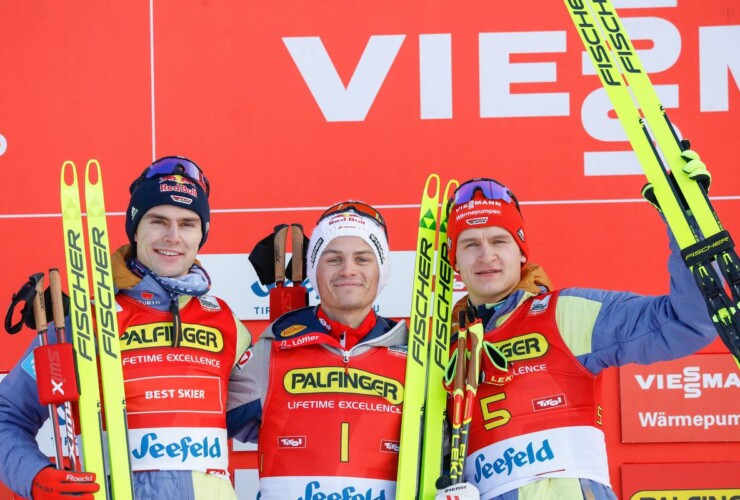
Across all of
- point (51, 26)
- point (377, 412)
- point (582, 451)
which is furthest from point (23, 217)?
point (582, 451)

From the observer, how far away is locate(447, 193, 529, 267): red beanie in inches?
115

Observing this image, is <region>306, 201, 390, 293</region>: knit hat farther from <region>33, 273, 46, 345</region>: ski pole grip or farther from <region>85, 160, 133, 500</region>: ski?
<region>33, 273, 46, 345</region>: ski pole grip

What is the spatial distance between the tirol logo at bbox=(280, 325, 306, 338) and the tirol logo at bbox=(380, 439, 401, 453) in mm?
431

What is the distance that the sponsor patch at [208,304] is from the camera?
9.61 feet

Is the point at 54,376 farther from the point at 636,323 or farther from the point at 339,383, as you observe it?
the point at 636,323

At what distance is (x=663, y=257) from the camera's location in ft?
13.3

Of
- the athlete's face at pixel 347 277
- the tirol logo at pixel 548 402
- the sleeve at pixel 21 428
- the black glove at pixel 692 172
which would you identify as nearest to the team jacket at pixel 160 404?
the sleeve at pixel 21 428

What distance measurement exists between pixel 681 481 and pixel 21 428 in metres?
2.76

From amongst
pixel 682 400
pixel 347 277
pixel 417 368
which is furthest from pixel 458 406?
pixel 682 400

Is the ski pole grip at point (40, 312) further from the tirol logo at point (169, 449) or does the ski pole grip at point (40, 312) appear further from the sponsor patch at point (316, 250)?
the sponsor patch at point (316, 250)

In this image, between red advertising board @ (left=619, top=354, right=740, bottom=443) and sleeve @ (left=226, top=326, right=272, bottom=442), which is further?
red advertising board @ (left=619, top=354, right=740, bottom=443)

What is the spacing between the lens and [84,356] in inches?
110

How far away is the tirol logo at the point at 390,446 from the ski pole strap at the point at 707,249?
3.31ft

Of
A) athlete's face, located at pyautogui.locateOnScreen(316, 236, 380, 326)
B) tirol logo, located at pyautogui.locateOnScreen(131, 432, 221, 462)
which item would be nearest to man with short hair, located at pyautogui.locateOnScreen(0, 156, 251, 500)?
tirol logo, located at pyautogui.locateOnScreen(131, 432, 221, 462)
